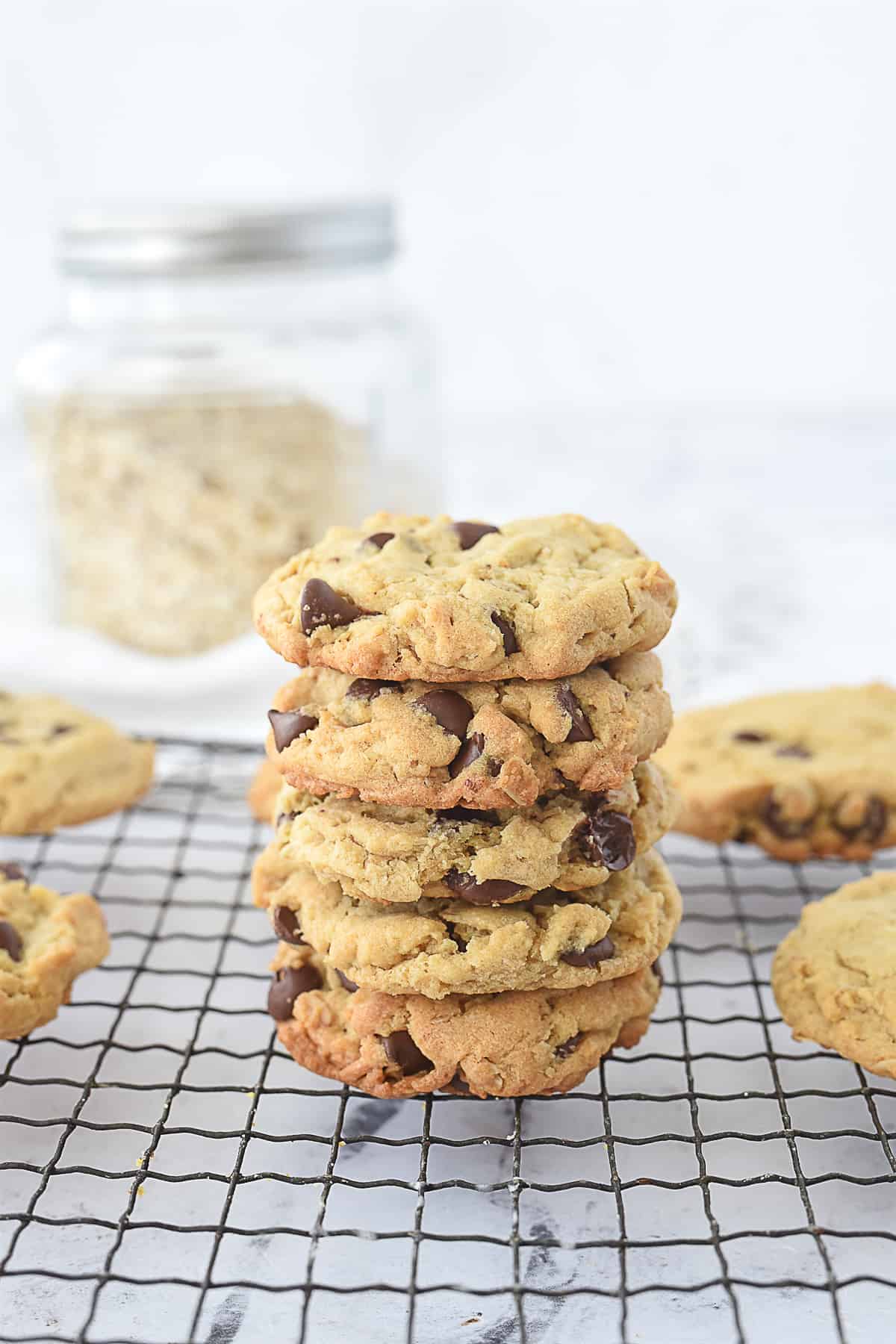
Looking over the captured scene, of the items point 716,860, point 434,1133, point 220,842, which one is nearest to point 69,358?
point 220,842

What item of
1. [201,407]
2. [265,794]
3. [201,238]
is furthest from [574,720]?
[201,238]

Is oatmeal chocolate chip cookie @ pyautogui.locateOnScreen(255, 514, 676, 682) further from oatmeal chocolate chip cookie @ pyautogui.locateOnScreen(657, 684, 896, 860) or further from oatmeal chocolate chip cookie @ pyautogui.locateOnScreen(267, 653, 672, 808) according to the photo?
oatmeal chocolate chip cookie @ pyautogui.locateOnScreen(657, 684, 896, 860)

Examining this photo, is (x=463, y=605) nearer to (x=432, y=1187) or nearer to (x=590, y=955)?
(x=590, y=955)

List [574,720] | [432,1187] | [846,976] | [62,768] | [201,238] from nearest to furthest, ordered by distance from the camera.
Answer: [432,1187]
[574,720]
[846,976]
[62,768]
[201,238]

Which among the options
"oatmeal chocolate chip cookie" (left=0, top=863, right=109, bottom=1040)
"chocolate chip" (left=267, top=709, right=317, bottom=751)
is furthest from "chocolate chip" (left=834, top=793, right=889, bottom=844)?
"oatmeal chocolate chip cookie" (left=0, top=863, right=109, bottom=1040)

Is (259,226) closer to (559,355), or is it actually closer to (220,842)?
(220,842)

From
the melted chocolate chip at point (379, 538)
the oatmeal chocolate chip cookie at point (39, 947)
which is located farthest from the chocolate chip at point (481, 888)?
the oatmeal chocolate chip cookie at point (39, 947)
